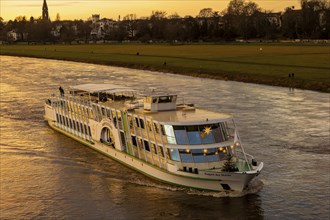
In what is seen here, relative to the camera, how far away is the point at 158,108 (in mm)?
41594

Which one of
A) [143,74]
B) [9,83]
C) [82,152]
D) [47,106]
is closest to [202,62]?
[143,74]

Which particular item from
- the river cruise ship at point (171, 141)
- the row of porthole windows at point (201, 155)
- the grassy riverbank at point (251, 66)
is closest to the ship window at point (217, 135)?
the river cruise ship at point (171, 141)

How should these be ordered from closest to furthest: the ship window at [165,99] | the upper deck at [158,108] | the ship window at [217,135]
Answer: the ship window at [217,135] < the upper deck at [158,108] < the ship window at [165,99]

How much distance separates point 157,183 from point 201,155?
4.29 m

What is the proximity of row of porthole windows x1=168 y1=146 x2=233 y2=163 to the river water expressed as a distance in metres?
2.23

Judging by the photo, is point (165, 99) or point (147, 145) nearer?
point (147, 145)

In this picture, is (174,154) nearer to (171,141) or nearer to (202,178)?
(171,141)

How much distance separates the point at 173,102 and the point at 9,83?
2616 inches

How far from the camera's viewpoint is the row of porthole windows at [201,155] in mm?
35344

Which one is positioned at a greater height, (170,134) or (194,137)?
(170,134)

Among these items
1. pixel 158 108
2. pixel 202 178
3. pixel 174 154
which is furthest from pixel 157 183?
pixel 158 108

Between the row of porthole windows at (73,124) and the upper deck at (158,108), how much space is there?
282 centimetres

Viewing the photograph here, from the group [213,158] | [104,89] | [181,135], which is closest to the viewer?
[213,158]

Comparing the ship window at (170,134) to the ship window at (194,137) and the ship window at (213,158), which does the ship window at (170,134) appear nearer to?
the ship window at (194,137)
